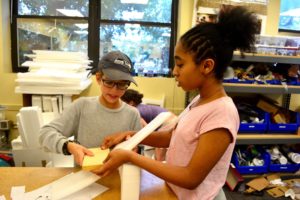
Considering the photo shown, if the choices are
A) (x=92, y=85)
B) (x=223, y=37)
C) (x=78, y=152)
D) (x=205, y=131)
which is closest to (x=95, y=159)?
(x=78, y=152)

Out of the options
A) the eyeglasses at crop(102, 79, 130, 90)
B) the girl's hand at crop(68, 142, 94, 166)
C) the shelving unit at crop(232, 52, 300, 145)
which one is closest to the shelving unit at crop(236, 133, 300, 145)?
the shelving unit at crop(232, 52, 300, 145)

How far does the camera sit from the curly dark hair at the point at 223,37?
767mm

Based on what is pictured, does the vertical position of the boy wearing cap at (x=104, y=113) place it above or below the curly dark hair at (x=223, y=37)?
below

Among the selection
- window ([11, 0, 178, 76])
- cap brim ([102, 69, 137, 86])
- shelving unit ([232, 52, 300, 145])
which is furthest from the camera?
window ([11, 0, 178, 76])

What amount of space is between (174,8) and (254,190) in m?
2.02

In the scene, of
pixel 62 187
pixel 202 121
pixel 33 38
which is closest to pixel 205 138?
pixel 202 121

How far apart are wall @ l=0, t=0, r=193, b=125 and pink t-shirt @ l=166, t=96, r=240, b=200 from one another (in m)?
2.03

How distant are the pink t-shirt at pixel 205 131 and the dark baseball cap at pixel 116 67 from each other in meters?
0.38

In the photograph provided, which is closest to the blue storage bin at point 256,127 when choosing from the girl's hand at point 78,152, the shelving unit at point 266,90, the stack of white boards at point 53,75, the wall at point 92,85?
the shelving unit at point 266,90

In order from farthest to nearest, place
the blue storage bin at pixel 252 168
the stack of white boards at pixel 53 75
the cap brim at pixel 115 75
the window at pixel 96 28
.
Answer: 1. the window at pixel 96 28
2. the blue storage bin at pixel 252 168
3. the stack of white boards at pixel 53 75
4. the cap brim at pixel 115 75

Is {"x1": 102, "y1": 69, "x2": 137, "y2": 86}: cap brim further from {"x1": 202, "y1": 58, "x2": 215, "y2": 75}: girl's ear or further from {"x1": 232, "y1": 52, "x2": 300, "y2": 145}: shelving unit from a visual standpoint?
{"x1": 232, "y1": 52, "x2": 300, "y2": 145}: shelving unit

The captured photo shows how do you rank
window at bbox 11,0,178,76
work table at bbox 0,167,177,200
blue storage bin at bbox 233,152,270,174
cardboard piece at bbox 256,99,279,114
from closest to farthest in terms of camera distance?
work table at bbox 0,167,177,200, blue storage bin at bbox 233,152,270,174, cardboard piece at bbox 256,99,279,114, window at bbox 11,0,178,76

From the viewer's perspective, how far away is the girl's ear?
0.76 metres

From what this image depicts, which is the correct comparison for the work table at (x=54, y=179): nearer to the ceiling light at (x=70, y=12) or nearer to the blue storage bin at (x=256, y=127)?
the blue storage bin at (x=256, y=127)
